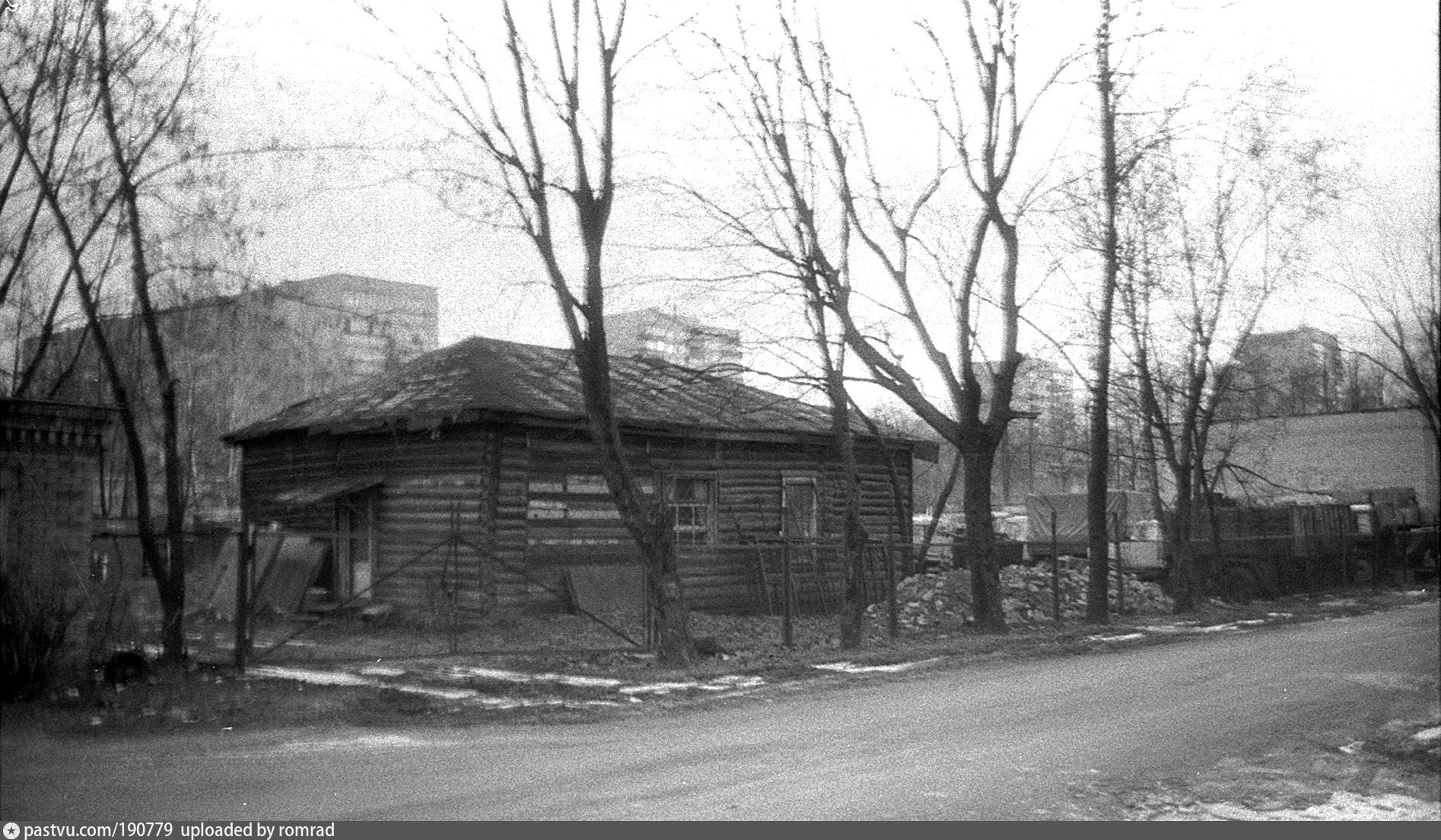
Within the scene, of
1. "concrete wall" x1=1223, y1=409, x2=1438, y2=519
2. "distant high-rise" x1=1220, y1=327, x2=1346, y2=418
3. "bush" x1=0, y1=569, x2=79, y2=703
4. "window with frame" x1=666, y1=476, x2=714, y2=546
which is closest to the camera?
"bush" x1=0, y1=569, x2=79, y2=703

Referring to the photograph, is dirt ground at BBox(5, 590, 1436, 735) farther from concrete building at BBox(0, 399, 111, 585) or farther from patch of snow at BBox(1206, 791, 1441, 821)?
patch of snow at BBox(1206, 791, 1441, 821)

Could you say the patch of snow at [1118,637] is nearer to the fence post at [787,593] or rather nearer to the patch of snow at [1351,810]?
→ the fence post at [787,593]

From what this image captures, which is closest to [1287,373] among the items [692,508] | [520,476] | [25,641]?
[692,508]

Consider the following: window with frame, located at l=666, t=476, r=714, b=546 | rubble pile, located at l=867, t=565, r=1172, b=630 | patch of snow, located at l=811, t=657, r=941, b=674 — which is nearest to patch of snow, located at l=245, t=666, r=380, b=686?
patch of snow, located at l=811, t=657, r=941, b=674

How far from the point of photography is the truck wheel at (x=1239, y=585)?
30172mm

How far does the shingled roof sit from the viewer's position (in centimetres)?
2166

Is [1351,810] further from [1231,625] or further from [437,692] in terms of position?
[1231,625]

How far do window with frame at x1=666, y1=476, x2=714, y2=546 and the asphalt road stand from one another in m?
10.8

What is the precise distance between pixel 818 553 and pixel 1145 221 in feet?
A: 30.4

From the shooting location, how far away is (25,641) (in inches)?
488

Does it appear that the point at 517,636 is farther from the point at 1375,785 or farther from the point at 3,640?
the point at 1375,785

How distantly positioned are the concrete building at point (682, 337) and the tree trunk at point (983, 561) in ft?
14.0

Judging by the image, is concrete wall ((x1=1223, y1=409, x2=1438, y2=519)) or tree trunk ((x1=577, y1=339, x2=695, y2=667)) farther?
concrete wall ((x1=1223, y1=409, x2=1438, y2=519))

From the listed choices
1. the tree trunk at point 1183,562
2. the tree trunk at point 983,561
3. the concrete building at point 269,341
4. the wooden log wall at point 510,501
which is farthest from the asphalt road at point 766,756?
the tree trunk at point 1183,562
